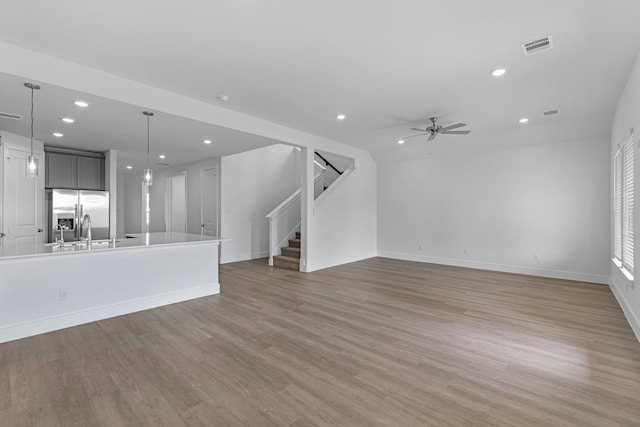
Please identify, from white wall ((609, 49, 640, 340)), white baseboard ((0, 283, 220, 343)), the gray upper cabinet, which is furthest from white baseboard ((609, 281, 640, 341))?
the gray upper cabinet

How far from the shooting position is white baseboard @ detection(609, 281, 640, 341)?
3.05 m

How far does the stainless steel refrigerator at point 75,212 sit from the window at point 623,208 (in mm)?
8686

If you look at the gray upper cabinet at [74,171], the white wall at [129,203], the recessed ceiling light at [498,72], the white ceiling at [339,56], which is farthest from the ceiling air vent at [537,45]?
the white wall at [129,203]

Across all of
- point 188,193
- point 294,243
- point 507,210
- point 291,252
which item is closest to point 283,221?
point 294,243

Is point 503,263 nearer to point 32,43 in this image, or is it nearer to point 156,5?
point 156,5

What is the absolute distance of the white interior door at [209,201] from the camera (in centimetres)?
736

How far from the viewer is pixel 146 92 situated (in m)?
3.65

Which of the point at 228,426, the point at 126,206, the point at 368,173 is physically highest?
the point at 368,173

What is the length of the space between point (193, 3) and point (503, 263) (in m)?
6.92

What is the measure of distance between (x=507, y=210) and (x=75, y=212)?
29.5ft

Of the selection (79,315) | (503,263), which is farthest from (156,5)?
(503,263)

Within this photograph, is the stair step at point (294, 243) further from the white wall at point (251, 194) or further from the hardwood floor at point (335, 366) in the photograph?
the hardwood floor at point (335, 366)

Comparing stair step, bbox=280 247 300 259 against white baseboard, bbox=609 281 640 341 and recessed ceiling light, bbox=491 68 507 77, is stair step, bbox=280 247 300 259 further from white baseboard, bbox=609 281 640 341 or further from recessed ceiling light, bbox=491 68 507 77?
white baseboard, bbox=609 281 640 341

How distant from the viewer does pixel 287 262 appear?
6727 millimetres
